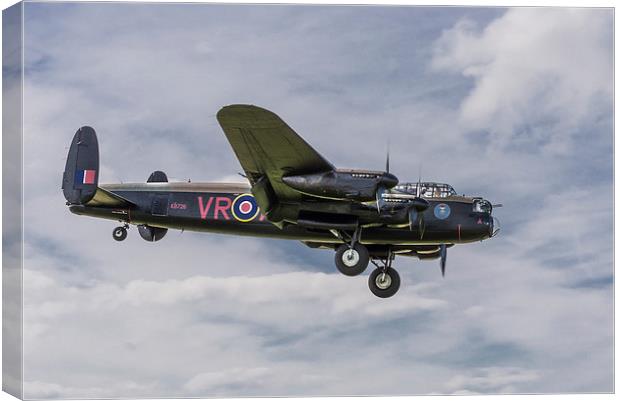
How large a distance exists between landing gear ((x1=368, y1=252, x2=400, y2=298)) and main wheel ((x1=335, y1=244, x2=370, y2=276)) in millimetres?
2174

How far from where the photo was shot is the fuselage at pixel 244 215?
854 inches

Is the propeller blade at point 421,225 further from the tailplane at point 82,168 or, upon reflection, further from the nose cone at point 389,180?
the tailplane at point 82,168

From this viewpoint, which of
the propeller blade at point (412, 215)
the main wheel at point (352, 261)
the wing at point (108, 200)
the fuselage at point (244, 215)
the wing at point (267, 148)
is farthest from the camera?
the wing at point (108, 200)

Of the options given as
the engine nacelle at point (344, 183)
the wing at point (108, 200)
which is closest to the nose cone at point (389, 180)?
the engine nacelle at point (344, 183)

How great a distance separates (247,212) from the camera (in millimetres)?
22531

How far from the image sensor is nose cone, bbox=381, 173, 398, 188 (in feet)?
64.7

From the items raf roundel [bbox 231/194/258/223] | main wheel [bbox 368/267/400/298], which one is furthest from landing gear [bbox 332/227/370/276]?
raf roundel [bbox 231/194/258/223]

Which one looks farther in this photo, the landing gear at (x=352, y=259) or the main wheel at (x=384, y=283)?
the main wheel at (x=384, y=283)

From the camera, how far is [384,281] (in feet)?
75.7

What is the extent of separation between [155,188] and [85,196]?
5.13 ft

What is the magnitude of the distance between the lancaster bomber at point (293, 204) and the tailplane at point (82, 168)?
2 centimetres

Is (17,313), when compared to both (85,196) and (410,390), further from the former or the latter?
(410,390)

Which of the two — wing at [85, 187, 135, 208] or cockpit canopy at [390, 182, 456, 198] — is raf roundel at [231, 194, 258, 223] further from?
cockpit canopy at [390, 182, 456, 198]

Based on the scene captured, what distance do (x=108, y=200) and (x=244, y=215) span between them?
301 centimetres
